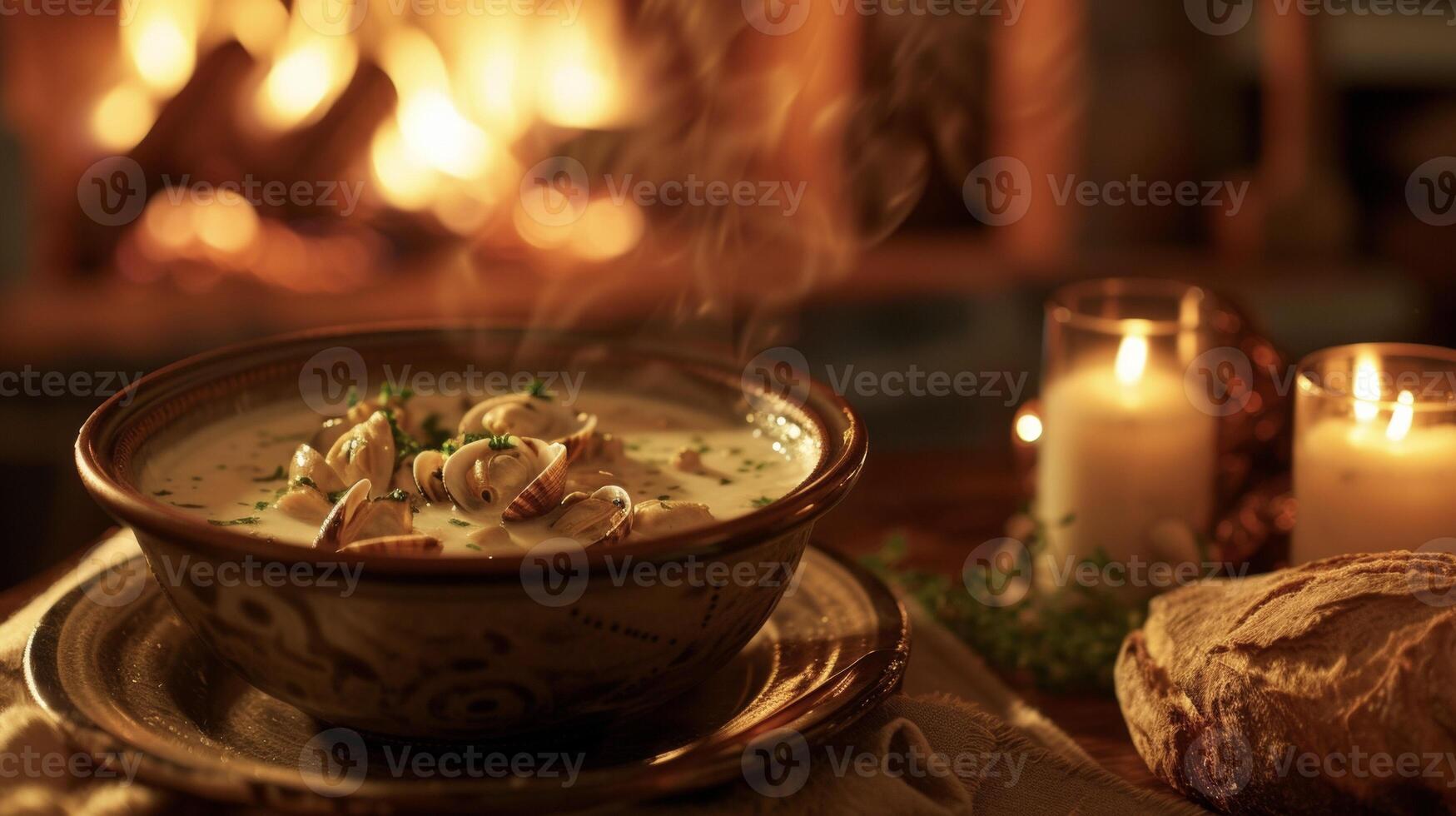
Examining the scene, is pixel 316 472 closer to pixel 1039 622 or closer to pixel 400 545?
pixel 400 545

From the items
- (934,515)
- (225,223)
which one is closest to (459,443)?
(934,515)

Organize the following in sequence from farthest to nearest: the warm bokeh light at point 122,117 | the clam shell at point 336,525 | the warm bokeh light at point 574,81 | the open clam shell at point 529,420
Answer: the warm bokeh light at point 574,81 < the warm bokeh light at point 122,117 < the open clam shell at point 529,420 < the clam shell at point 336,525

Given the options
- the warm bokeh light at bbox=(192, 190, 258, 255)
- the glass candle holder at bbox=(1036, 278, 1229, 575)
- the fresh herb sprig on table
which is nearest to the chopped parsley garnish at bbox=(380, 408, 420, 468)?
the fresh herb sprig on table

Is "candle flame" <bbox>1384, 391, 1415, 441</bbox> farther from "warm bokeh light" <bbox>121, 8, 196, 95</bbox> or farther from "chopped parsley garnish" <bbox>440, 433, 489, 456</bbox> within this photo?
"warm bokeh light" <bbox>121, 8, 196, 95</bbox>

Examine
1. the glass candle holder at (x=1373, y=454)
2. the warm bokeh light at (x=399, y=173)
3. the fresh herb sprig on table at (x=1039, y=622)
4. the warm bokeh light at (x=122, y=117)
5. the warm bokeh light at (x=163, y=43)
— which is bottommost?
the fresh herb sprig on table at (x=1039, y=622)

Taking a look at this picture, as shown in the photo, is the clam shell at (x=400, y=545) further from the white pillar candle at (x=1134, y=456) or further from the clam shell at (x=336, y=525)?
the white pillar candle at (x=1134, y=456)

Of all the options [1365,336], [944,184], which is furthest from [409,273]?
[1365,336]

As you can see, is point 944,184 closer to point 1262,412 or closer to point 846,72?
point 846,72

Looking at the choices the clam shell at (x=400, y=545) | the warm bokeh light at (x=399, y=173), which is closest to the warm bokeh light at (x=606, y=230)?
the warm bokeh light at (x=399, y=173)
